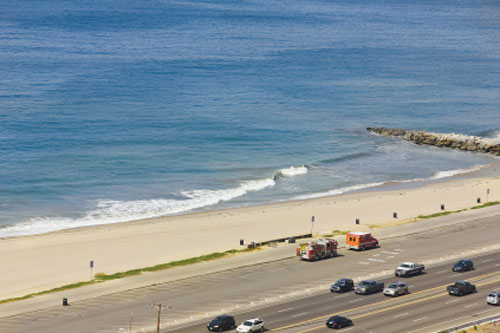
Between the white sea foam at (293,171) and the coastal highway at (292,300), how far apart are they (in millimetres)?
38597

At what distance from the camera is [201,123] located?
135 metres

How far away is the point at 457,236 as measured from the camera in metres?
80.5

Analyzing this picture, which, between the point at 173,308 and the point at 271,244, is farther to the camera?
the point at 271,244

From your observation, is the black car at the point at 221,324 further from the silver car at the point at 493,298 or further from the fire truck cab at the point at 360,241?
the fire truck cab at the point at 360,241

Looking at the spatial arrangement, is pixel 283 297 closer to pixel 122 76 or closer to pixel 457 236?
pixel 457 236

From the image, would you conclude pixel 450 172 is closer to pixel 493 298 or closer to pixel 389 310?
pixel 493 298

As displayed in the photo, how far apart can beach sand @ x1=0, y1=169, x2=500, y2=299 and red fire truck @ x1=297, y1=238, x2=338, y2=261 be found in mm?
8742

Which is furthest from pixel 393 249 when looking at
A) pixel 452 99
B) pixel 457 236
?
pixel 452 99

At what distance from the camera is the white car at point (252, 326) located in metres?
53.5

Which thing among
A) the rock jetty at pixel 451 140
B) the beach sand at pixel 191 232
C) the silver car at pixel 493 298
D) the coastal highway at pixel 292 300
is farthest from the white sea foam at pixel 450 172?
the silver car at pixel 493 298

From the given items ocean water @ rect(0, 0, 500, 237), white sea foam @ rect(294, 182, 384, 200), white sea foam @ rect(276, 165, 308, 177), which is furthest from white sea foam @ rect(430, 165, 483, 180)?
white sea foam @ rect(276, 165, 308, 177)

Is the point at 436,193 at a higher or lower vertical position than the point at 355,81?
lower

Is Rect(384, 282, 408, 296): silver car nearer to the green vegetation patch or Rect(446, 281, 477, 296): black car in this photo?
Rect(446, 281, 477, 296): black car

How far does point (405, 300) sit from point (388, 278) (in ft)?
20.0
